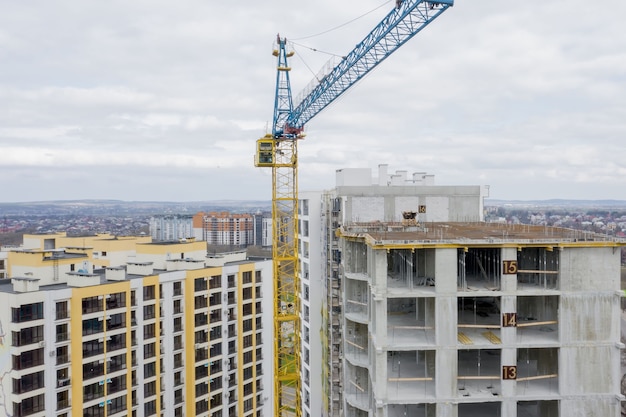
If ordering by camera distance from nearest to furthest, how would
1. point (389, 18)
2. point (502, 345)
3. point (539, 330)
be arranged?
1. point (502, 345)
2. point (539, 330)
3. point (389, 18)

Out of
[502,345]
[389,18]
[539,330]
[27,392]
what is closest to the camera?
[502,345]

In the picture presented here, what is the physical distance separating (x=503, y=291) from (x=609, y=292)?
12.3 ft

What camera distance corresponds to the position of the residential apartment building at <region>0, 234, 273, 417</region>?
37.3 meters

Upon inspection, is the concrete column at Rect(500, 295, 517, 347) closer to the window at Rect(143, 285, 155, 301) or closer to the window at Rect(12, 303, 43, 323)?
the window at Rect(12, 303, 43, 323)

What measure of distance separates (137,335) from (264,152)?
2252cm

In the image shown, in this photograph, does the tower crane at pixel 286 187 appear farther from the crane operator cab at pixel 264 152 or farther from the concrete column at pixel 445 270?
the concrete column at pixel 445 270

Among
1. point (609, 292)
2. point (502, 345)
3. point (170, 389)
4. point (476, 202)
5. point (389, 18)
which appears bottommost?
point (170, 389)

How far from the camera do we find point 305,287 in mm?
46531

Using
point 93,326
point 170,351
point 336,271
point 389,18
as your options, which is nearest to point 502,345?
point 336,271

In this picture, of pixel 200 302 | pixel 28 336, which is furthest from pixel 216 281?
pixel 28 336

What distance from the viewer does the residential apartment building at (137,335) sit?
3731 cm

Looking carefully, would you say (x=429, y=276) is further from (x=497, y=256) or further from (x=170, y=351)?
(x=170, y=351)

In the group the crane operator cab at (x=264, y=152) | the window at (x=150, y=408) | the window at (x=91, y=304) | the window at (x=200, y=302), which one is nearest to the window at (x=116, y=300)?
the window at (x=91, y=304)

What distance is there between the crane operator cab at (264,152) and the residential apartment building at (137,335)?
35.7 ft
